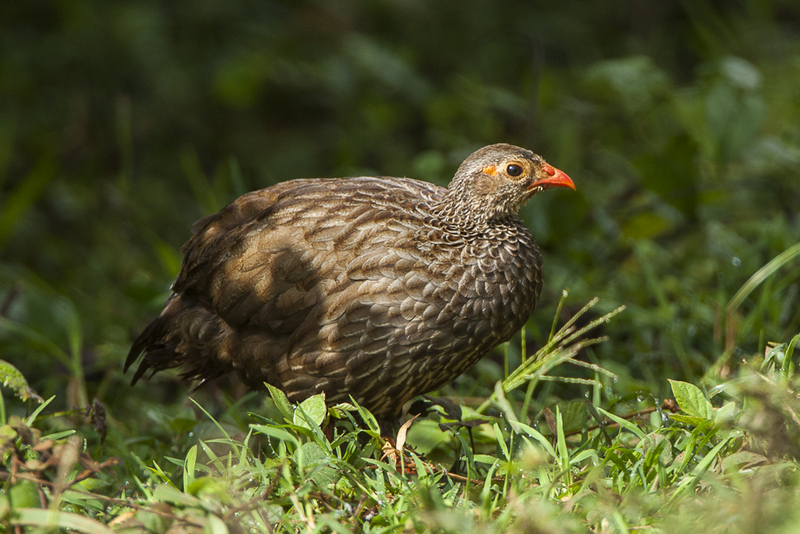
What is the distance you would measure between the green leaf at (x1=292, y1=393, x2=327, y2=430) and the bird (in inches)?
8.8

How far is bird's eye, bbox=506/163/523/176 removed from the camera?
3.10 meters

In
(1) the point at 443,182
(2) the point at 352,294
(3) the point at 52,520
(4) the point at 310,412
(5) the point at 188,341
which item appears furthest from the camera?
(1) the point at 443,182

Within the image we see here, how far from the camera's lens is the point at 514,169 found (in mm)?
3100

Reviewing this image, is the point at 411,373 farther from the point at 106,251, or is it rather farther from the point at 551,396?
the point at 106,251

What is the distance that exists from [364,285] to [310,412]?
0.51 metres

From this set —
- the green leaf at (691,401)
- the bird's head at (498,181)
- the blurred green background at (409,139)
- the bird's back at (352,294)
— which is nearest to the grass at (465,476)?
the green leaf at (691,401)

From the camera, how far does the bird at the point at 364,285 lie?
2.87 m

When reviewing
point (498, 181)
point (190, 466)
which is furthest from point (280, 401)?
point (498, 181)

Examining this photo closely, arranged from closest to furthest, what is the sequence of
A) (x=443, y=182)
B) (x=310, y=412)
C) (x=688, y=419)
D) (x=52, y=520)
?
1. (x=52, y=520)
2. (x=688, y=419)
3. (x=310, y=412)
4. (x=443, y=182)

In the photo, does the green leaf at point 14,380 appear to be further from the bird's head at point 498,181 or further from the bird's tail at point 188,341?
the bird's head at point 498,181

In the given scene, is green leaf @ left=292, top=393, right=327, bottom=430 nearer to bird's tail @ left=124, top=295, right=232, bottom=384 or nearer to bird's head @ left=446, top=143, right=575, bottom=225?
bird's tail @ left=124, top=295, right=232, bottom=384

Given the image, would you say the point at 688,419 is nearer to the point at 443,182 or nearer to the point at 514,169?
the point at 514,169

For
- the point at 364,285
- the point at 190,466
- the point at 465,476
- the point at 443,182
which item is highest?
the point at 364,285

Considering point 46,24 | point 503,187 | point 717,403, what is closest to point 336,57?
point 46,24
